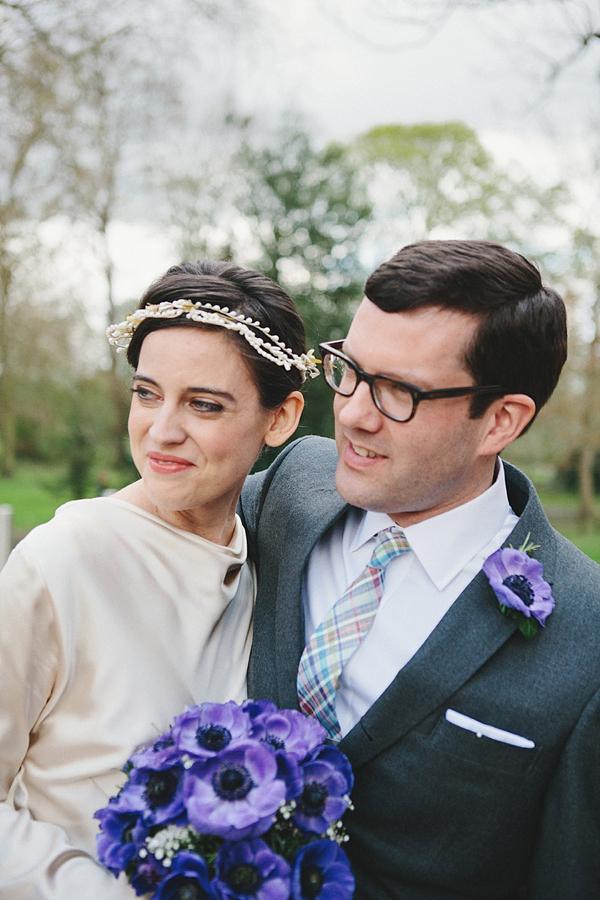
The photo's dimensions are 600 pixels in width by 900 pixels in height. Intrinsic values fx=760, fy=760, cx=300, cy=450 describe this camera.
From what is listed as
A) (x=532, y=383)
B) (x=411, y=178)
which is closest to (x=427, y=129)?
(x=411, y=178)

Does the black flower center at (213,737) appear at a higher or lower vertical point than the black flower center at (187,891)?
higher

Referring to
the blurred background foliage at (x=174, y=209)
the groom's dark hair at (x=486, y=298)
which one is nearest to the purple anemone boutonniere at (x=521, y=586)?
the groom's dark hair at (x=486, y=298)

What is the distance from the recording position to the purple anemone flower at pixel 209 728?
189 centimetres

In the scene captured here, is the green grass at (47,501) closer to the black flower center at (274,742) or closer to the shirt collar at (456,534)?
the shirt collar at (456,534)

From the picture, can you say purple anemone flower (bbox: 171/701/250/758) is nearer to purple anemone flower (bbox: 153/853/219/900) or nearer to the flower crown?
purple anemone flower (bbox: 153/853/219/900)

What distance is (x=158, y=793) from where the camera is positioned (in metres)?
1.85

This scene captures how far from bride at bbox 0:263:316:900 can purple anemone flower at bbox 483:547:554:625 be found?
91cm

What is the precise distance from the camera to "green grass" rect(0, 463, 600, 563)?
15383mm

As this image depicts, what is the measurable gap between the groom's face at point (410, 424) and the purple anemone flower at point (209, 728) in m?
0.80

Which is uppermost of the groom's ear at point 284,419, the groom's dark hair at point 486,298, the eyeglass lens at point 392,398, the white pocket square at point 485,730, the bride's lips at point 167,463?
the groom's dark hair at point 486,298

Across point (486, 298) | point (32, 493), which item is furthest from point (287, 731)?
point (32, 493)

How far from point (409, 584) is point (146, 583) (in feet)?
2.82

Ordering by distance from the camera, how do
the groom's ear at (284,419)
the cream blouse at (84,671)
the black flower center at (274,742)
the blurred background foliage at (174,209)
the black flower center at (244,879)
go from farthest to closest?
the blurred background foliage at (174,209)
the groom's ear at (284,419)
the cream blouse at (84,671)
the black flower center at (274,742)
the black flower center at (244,879)

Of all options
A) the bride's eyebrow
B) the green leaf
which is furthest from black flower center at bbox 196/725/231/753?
the bride's eyebrow
